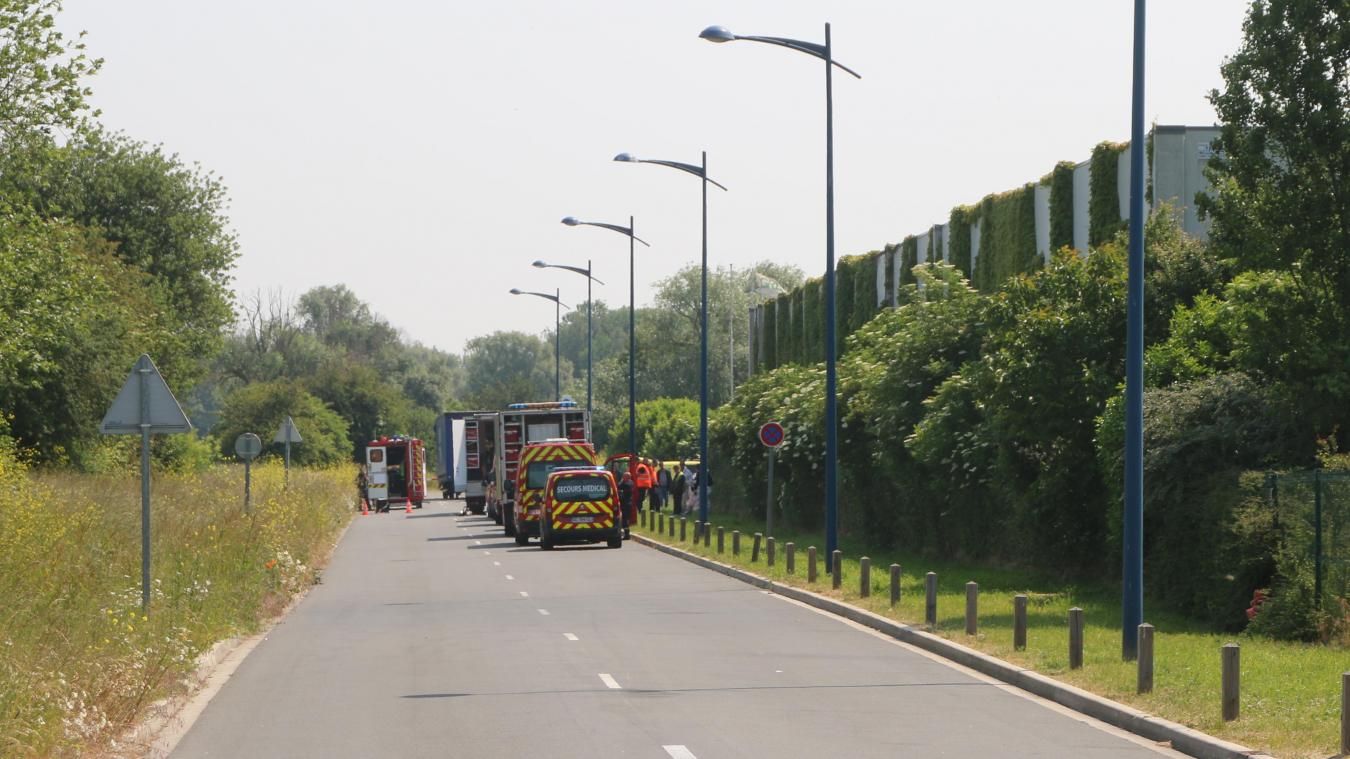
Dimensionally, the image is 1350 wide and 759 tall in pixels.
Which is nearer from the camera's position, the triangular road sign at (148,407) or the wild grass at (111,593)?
the wild grass at (111,593)

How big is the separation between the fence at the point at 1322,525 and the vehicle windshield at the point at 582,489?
77.4 ft

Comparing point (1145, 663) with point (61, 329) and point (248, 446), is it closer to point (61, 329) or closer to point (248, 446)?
point (248, 446)

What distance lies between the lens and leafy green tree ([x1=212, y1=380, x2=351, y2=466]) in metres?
90.9

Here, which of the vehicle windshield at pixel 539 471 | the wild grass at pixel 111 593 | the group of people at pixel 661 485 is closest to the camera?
the wild grass at pixel 111 593

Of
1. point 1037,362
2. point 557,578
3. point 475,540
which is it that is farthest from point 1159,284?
point 475,540

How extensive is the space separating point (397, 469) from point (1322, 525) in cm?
6341

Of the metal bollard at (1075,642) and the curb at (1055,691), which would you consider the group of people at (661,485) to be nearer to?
the curb at (1055,691)

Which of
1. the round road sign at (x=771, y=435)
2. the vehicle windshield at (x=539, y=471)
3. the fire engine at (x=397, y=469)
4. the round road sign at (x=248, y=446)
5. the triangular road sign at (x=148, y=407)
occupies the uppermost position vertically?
the triangular road sign at (x=148, y=407)

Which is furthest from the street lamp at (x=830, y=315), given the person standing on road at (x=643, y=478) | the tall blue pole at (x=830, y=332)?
the person standing on road at (x=643, y=478)

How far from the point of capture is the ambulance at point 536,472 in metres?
43.3

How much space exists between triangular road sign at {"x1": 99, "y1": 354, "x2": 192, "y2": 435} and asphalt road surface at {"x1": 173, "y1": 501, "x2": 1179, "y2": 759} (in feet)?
8.63

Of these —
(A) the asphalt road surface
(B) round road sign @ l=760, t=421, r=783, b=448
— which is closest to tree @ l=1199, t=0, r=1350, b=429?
(A) the asphalt road surface

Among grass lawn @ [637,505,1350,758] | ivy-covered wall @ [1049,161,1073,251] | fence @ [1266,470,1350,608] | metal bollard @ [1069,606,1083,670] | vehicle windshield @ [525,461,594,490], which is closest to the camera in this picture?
grass lawn @ [637,505,1350,758]

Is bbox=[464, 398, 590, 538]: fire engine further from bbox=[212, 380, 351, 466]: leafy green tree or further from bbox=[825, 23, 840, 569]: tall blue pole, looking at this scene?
bbox=[212, 380, 351, 466]: leafy green tree
